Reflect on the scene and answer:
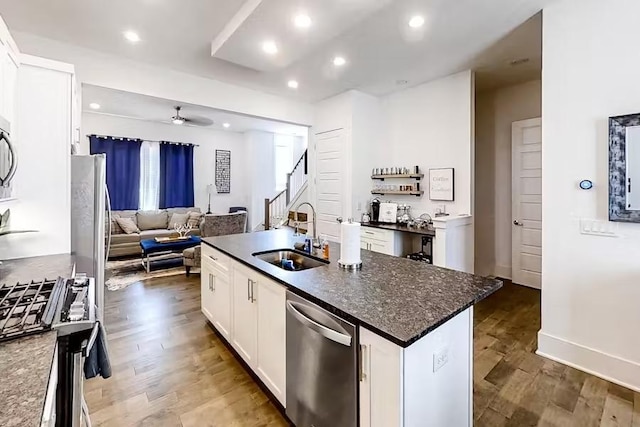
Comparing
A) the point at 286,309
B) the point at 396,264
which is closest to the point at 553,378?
the point at 396,264

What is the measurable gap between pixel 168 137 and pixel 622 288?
820cm

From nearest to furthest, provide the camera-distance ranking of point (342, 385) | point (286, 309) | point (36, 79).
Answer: point (342, 385), point (286, 309), point (36, 79)

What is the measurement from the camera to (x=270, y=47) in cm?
321

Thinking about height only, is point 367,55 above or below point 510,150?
above

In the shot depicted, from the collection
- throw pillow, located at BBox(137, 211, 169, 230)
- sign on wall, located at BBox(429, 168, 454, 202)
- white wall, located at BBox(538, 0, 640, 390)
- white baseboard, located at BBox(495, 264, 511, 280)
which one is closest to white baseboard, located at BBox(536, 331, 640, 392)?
white wall, located at BBox(538, 0, 640, 390)

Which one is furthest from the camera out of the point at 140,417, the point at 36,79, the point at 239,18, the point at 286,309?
the point at 239,18

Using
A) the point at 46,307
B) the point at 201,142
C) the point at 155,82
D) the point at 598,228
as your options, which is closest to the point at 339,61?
the point at 155,82

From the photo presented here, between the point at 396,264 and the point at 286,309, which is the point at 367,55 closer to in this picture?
the point at 396,264

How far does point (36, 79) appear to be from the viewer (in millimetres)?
2105

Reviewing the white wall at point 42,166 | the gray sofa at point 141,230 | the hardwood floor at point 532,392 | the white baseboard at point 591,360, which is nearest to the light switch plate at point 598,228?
the white baseboard at point 591,360

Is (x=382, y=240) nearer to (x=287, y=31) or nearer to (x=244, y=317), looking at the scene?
(x=244, y=317)

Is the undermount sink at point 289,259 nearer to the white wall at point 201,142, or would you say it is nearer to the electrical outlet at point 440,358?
the electrical outlet at point 440,358

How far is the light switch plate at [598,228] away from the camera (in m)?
2.31

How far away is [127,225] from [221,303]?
4644 mm
